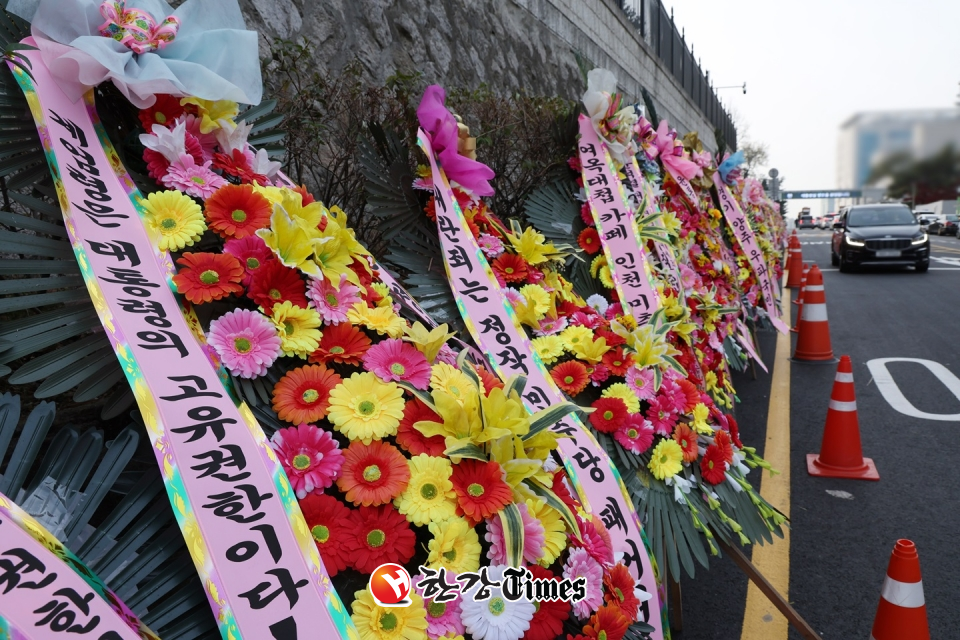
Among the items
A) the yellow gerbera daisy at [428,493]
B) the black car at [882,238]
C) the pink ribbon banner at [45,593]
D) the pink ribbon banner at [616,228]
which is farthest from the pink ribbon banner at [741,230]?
the black car at [882,238]

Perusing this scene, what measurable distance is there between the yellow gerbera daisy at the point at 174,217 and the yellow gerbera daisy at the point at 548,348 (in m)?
1.10

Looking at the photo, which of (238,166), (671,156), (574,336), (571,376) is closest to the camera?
(238,166)

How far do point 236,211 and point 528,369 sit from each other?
967mm

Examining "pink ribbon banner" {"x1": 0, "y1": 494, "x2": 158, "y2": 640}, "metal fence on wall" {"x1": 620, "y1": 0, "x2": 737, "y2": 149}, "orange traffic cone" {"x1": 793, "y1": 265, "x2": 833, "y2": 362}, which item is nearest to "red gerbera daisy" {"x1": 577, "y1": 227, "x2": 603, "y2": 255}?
"pink ribbon banner" {"x1": 0, "y1": 494, "x2": 158, "y2": 640}

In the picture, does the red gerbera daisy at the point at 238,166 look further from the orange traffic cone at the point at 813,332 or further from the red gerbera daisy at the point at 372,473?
the orange traffic cone at the point at 813,332

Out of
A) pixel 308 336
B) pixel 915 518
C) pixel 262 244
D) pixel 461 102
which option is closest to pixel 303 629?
pixel 308 336

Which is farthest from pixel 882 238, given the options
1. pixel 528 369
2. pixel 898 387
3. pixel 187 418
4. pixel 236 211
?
pixel 187 418

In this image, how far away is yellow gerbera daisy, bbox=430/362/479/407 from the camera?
1.40m

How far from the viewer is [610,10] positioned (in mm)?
10898

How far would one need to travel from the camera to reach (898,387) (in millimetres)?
5527

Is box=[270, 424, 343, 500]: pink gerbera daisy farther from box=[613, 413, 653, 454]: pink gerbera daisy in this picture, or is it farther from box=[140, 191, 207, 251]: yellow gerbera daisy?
box=[613, 413, 653, 454]: pink gerbera daisy

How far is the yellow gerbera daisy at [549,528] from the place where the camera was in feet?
4.19

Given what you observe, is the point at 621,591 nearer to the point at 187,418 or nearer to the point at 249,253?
the point at 187,418

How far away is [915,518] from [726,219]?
2.79 m
